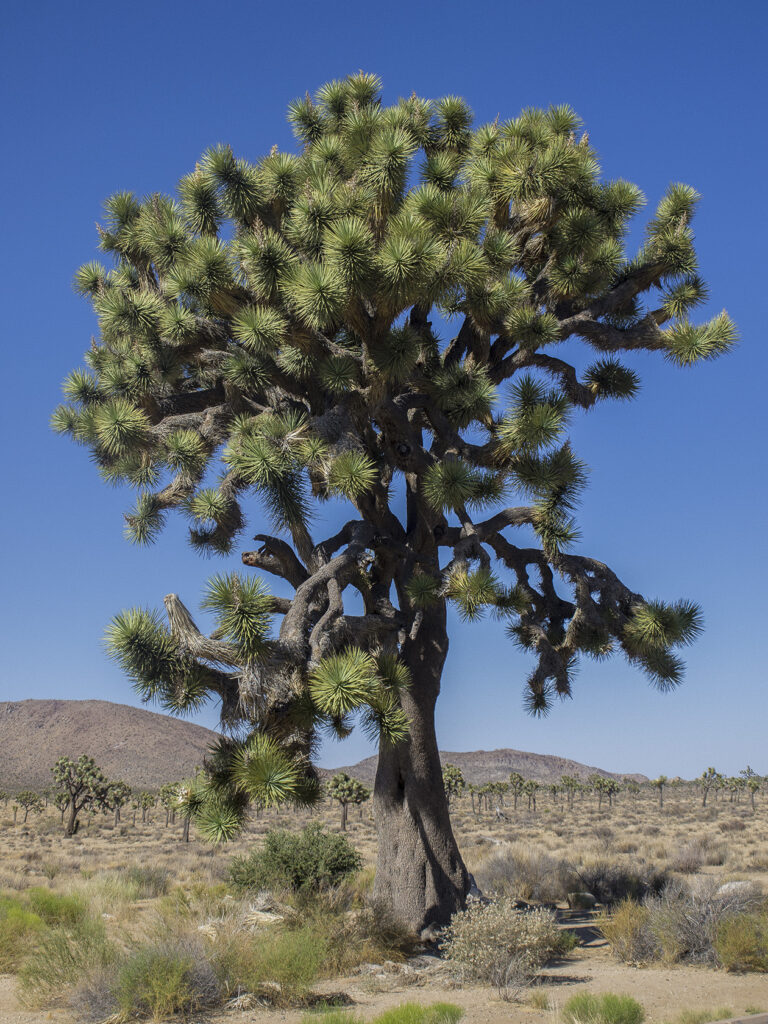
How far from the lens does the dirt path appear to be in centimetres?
614

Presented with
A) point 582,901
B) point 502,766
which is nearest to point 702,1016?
point 582,901

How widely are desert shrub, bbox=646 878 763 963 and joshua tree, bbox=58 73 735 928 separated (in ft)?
7.12

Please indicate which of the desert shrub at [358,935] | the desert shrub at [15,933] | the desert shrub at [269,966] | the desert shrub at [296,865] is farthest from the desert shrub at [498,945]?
the desert shrub at [15,933]

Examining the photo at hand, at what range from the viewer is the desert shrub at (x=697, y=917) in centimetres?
787

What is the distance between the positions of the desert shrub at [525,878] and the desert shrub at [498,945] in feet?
14.7

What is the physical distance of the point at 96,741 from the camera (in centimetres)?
7625

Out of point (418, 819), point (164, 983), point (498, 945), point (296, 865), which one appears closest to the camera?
point (164, 983)

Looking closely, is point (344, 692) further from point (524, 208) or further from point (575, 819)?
point (575, 819)

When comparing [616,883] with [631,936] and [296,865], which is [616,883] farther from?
[296,865]

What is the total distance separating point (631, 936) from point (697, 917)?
2.25 feet

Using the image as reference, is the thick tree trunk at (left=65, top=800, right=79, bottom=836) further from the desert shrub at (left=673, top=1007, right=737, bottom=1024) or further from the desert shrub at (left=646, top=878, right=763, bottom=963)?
the desert shrub at (left=673, top=1007, right=737, bottom=1024)

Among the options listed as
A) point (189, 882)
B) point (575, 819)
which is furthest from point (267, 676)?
point (575, 819)

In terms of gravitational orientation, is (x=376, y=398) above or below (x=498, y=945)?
above

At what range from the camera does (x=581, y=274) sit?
9.43 m
